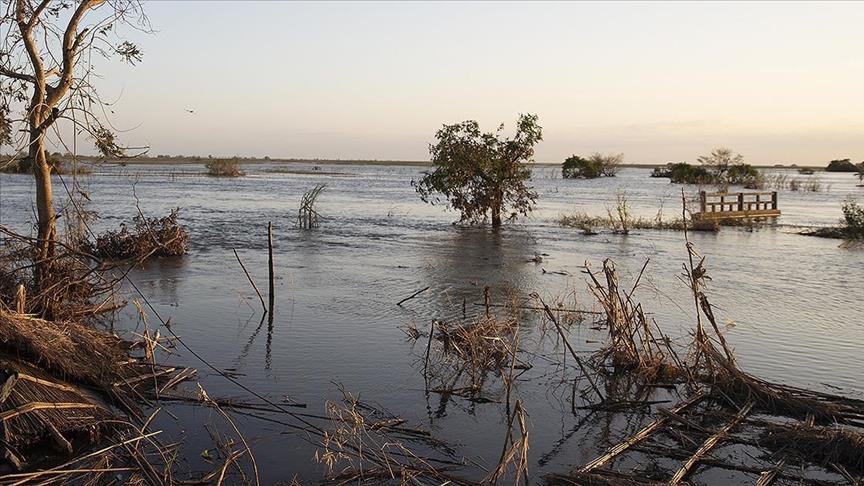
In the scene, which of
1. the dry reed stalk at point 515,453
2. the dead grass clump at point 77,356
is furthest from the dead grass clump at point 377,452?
the dead grass clump at point 77,356

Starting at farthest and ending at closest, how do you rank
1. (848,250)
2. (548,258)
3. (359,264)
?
(848,250), (548,258), (359,264)

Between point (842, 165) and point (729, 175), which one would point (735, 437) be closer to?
point (729, 175)

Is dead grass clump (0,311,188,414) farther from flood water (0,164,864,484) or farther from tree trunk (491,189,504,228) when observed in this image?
tree trunk (491,189,504,228)

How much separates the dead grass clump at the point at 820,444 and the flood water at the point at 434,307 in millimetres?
1560

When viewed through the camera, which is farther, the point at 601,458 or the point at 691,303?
the point at 691,303

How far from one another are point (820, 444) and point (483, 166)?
22.6 m

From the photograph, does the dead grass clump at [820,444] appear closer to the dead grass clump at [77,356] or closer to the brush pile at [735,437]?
the brush pile at [735,437]

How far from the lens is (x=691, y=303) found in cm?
1536

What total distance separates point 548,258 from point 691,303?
23.6 ft

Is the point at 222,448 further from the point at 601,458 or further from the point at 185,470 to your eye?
the point at 601,458

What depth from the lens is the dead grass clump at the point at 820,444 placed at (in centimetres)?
698

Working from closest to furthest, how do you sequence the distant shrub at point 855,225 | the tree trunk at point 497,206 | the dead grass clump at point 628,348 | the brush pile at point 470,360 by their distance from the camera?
1. the brush pile at point 470,360
2. the dead grass clump at point 628,348
3. the distant shrub at point 855,225
4. the tree trunk at point 497,206

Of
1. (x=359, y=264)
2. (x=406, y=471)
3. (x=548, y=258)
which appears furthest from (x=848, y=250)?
(x=406, y=471)

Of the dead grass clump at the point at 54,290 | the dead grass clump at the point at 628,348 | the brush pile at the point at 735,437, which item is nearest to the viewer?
the brush pile at the point at 735,437
